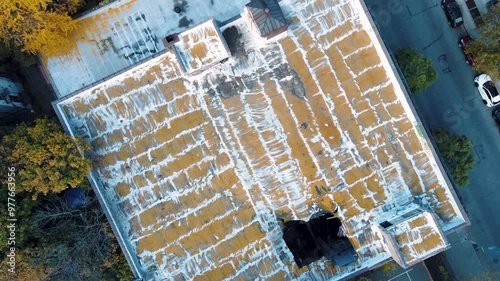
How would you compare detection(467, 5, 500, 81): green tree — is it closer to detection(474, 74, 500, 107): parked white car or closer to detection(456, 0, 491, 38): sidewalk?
detection(474, 74, 500, 107): parked white car

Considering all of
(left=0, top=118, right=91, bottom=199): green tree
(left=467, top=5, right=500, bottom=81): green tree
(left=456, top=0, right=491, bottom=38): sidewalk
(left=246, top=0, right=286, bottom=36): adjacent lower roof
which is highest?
(left=246, top=0, right=286, bottom=36): adjacent lower roof

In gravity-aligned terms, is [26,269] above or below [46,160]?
below

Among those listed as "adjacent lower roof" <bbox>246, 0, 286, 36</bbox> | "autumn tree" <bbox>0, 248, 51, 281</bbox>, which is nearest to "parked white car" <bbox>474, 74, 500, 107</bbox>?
"adjacent lower roof" <bbox>246, 0, 286, 36</bbox>

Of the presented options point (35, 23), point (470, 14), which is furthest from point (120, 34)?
point (470, 14)

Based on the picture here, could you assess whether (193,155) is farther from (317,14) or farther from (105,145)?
(317,14)

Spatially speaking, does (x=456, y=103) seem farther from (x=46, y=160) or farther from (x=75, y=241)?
(x=46, y=160)

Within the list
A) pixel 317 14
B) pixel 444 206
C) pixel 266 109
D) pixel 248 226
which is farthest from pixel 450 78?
pixel 248 226

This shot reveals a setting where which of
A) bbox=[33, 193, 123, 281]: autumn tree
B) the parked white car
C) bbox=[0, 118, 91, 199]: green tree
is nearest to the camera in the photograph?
bbox=[0, 118, 91, 199]: green tree
